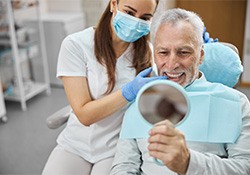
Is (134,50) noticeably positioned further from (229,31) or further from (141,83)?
(229,31)

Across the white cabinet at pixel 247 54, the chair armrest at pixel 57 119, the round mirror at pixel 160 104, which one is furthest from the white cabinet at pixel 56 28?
the round mirror at pixel 160 104

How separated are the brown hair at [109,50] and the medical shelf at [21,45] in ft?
6.08

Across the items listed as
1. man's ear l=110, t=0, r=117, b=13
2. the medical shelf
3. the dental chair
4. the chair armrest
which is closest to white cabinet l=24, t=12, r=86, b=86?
the medical shelf

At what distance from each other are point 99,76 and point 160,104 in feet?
2.26

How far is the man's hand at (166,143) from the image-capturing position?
2.43 feet

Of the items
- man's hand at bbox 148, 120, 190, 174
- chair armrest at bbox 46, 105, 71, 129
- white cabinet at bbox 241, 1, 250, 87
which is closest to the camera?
man's hand at bbox 148, 120, 190, 174

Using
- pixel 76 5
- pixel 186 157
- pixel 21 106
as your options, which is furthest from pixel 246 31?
pixel 186 157

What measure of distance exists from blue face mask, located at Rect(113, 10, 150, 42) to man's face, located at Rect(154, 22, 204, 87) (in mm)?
230

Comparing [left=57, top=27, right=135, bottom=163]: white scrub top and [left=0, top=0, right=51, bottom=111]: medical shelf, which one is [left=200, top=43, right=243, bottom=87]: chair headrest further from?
[left=0, top=0, right=51, bottom=111]: medical shelf

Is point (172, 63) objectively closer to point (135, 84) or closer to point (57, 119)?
point (135, 84)

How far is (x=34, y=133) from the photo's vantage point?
2.86m

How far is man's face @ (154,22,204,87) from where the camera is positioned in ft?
3.58

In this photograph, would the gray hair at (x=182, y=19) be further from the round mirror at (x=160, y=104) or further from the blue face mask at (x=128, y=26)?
the round mirror at (x=160, y=104)

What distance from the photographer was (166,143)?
0.75m
